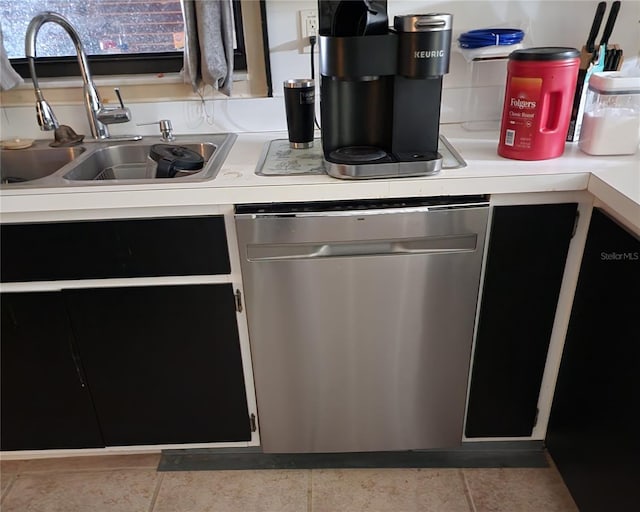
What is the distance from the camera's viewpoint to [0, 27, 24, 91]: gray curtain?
1.51 meters

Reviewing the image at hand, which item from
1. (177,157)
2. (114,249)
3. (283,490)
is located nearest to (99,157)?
(177,157)

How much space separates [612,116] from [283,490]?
133cm

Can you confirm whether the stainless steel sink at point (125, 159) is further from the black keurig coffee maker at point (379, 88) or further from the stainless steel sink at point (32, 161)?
the black keurig coffee maker at point (379, 88)

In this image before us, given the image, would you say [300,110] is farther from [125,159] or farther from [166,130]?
[125,159]

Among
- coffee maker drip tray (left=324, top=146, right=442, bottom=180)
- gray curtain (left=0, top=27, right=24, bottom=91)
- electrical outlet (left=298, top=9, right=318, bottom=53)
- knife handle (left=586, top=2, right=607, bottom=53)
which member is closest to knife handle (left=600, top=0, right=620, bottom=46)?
knife handle (left=586, top=2, right=607, bottom=53)

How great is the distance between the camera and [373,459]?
1578mm

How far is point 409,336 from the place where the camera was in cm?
131

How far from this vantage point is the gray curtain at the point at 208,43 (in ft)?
4.67

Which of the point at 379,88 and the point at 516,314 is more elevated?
the point at 379,88

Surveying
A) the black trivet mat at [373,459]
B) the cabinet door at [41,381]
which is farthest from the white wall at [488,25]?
the black trivet mat at [373,459]

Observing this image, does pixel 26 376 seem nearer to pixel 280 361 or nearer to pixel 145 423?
pixel 145 423

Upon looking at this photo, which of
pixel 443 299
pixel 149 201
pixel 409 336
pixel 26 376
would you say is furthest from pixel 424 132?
pixel 26 376

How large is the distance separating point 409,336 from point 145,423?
0.78m

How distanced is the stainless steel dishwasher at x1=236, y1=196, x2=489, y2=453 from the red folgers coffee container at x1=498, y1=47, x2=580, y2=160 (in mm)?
202
